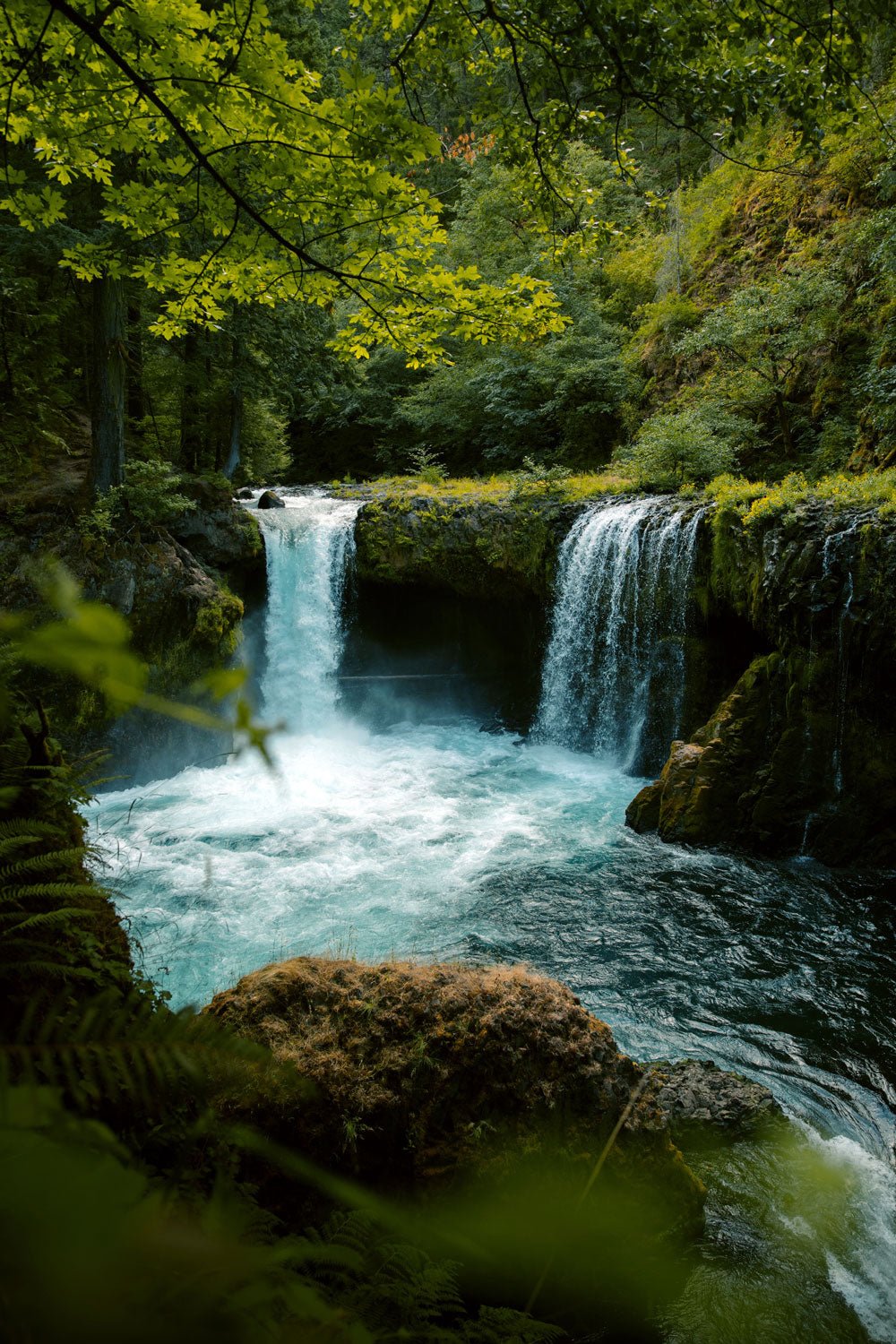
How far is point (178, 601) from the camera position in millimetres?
10398

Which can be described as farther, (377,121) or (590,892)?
(590,892)

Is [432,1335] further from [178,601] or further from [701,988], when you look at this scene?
[178,601]

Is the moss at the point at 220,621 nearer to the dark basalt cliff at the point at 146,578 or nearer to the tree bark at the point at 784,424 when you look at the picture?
the dark basalt cliff at the point at 146,578

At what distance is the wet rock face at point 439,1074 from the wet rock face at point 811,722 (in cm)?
540

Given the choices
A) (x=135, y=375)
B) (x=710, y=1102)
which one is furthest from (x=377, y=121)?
(x=135, y=375)

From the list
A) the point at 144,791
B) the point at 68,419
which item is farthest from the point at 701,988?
the point at 68,419

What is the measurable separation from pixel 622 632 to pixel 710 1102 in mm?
7780

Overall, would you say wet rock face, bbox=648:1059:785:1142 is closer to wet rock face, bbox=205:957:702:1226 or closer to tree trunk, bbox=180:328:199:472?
wet rock face, bbox=205:957:702:1226

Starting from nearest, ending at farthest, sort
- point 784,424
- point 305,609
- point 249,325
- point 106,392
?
point 106,392 → point 784,424 → point 249,325 → point 305,609

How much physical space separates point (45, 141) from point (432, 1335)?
15.4 ft

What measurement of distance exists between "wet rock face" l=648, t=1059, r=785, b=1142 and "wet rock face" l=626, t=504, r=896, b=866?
4.06 metres

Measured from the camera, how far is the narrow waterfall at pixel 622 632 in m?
10.2

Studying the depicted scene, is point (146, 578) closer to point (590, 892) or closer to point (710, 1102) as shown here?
point (590, 892)

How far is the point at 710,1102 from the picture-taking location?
12.2ft
